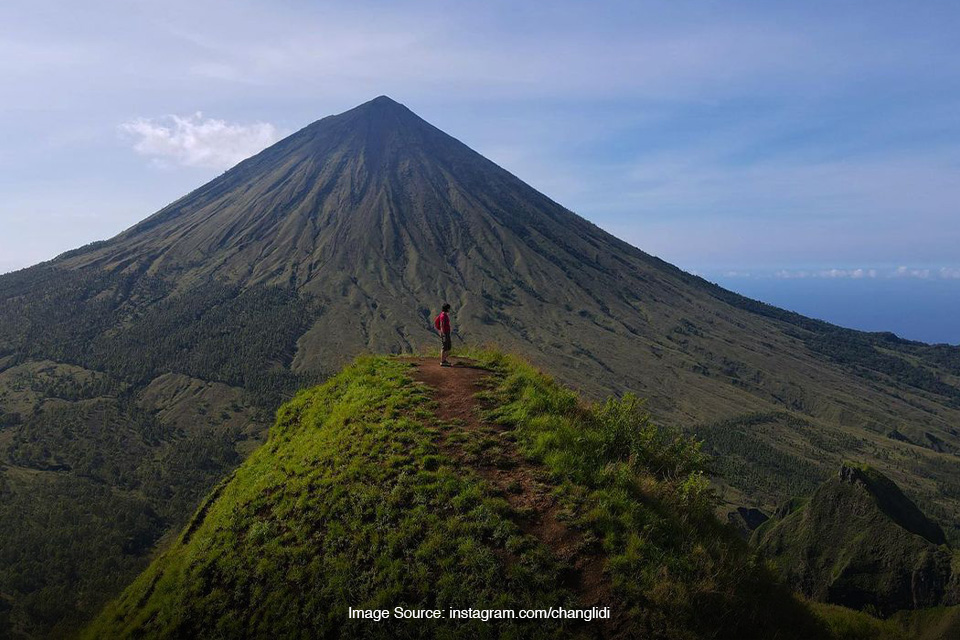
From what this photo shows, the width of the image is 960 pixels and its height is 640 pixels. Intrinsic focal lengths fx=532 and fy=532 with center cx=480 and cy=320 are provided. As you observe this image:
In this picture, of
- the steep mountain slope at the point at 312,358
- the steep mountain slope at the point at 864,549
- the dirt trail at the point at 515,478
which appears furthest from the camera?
the steep mountain slope at the point at 312,358

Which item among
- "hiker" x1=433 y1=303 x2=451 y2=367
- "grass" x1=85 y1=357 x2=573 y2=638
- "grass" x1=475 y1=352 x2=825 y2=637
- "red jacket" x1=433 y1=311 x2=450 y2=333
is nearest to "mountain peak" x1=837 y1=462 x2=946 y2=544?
"grass" x1=475 y1=352 x2=825 y2=637

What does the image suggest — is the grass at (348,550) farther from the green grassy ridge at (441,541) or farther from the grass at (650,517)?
the grass at (650,517)

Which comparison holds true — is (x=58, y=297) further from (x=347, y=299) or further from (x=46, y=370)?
(x=347, y=299)

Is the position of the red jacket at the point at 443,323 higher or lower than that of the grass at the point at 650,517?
higher

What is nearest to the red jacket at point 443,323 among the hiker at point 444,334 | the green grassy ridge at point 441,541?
the hiker at point 444,334

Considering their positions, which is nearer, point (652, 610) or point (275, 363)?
point (652, 610)

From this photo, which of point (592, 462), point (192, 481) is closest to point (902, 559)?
point (592, 462)

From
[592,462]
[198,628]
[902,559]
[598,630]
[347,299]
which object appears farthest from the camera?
[347,299]

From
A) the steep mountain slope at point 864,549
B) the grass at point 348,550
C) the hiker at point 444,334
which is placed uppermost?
the hiker at point 444,334
